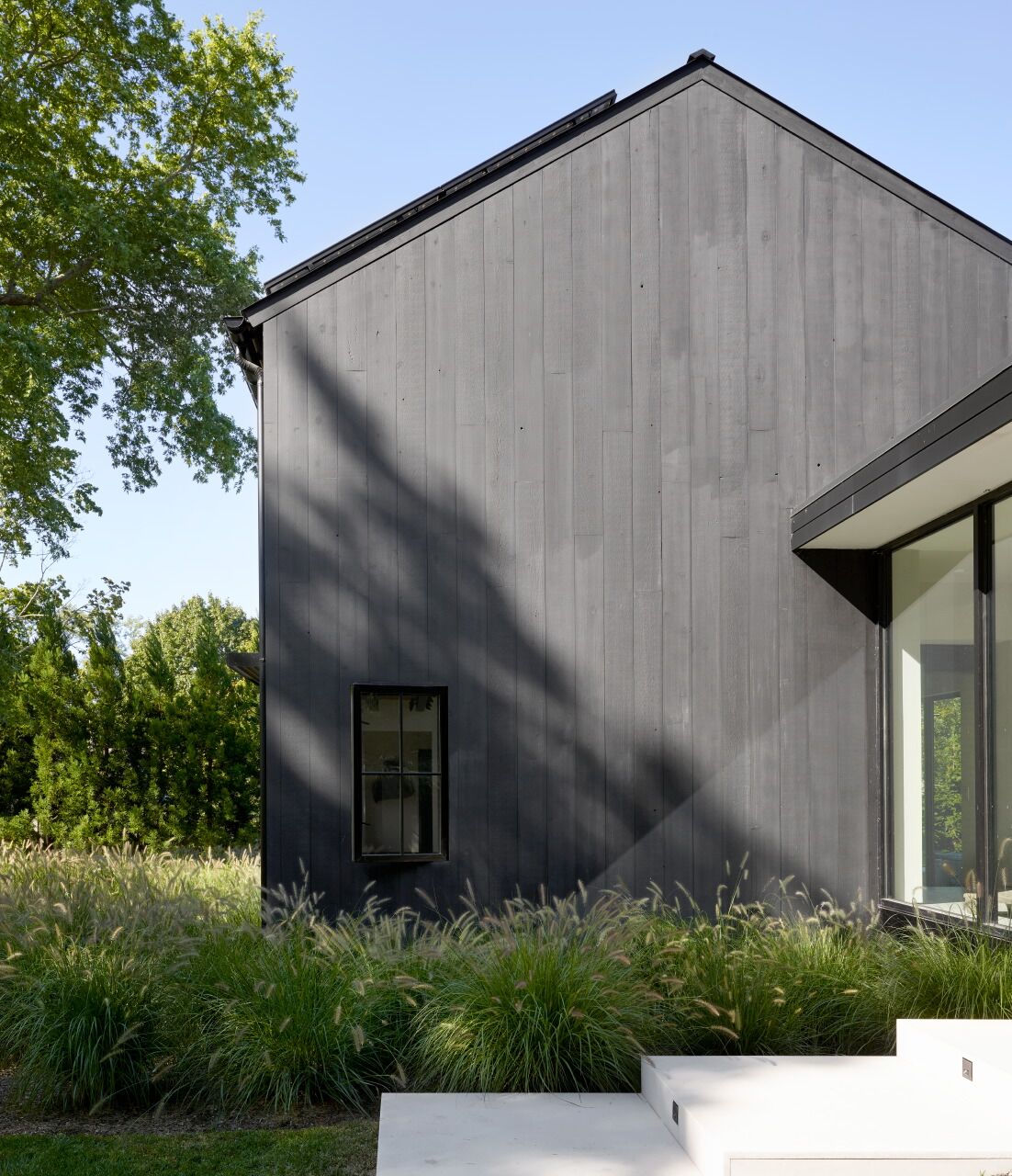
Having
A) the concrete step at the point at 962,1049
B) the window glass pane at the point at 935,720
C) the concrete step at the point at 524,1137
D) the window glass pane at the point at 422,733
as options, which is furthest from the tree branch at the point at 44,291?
the concrete step at the point at 962,1049

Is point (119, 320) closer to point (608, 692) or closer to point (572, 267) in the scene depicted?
point (572, 267)

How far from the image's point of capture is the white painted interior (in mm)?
4996

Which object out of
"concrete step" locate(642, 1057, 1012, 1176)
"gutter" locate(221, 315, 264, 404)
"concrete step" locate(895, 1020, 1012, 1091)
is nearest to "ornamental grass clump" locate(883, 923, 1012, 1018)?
"concrete step" locate(895, 1020, 1012, 1091)

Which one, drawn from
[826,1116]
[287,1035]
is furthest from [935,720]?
[287,1035]

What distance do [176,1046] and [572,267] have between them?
515 cm

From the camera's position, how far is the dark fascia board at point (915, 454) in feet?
14.8

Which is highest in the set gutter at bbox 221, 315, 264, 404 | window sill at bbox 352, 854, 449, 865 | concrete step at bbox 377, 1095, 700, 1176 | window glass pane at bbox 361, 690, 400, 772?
gutter at bbox 221, 315, 264, 404

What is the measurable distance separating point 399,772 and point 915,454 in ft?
11.8

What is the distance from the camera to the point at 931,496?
5809 millimetres

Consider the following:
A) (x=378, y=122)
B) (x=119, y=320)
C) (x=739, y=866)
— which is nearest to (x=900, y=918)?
(x=739, y=866)

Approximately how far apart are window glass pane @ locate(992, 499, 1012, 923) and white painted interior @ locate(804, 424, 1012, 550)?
25 cm

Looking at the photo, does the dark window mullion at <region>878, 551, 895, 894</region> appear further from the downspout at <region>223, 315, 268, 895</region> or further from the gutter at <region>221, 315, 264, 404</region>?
the gutter at <region>221, 315, 264, 404</region>

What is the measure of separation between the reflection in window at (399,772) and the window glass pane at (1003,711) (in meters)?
3.18

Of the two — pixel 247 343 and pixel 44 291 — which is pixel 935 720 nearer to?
pixel 247 343
